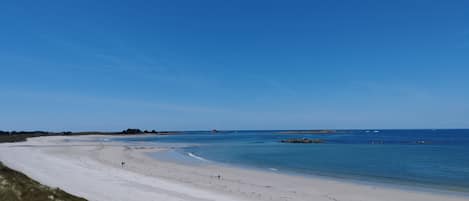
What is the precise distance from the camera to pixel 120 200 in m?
12.1

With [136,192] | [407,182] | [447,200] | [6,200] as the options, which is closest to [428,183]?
[407,182]

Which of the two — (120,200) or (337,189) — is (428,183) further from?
(120,200)

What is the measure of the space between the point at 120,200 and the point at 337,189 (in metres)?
10.9

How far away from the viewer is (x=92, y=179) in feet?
56.3

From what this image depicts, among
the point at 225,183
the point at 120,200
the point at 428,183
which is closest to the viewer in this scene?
the point at 120,200

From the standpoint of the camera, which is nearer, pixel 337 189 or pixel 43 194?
pixel 43 194

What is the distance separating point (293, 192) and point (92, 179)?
10.2m

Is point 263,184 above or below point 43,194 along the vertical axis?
below

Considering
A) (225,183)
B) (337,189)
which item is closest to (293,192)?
(337,189)

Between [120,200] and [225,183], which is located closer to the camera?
[120,200]

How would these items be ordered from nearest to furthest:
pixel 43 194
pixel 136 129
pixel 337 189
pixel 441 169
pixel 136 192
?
1. pixel 43 194
2. pixel 136 192
3. pixel 337 189
4. pixel 441 169
5. pixel 136 129

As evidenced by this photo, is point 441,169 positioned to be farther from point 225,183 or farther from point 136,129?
point 136,129

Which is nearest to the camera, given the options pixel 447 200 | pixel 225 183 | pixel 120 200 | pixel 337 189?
pixel 120 200

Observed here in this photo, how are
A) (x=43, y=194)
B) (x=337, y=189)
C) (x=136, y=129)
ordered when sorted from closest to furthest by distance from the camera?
(x=43, y=194)
(x=337, y=189)
(x=136, y=129)
